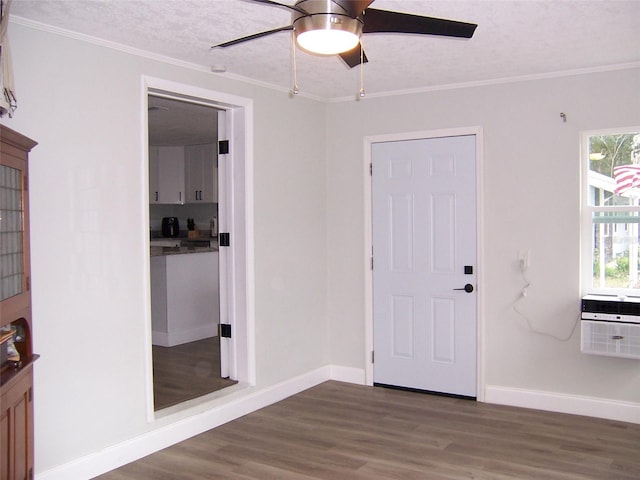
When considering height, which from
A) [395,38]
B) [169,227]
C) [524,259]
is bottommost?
[524,259]

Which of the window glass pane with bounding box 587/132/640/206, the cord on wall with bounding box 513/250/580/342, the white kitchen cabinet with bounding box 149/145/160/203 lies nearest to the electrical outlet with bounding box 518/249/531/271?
the cord on wall with bounding box 513/250/580/342

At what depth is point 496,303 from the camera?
4645 millimetres

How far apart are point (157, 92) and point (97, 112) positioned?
0.54m

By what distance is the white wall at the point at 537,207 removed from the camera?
4.25m

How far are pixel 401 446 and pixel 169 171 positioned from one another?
5696 mm

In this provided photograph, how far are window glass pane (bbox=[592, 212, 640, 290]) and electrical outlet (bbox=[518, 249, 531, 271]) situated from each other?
45 cm

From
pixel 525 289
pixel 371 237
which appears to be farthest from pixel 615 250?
pixel 371 237

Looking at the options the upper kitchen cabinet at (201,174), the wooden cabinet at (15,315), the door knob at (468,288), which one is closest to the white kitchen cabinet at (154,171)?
the upper kitchen cabinet at (201,174)

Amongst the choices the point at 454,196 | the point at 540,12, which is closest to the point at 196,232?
the point at 454,196

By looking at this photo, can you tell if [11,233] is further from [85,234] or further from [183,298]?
[183,298]

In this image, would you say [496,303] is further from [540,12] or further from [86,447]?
[86,447]

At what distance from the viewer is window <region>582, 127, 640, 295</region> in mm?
4223

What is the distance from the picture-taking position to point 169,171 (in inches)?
328

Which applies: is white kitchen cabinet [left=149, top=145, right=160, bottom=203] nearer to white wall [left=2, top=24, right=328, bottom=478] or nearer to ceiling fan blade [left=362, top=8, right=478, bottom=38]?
white wall [left=2, top=24, right=328, bottom=478]
